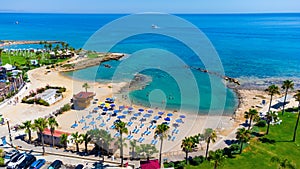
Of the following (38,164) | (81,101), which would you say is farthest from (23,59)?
(38,164)

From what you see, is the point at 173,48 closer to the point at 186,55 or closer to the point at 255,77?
the point at 186,55

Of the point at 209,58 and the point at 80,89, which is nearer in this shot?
the point at 80,89

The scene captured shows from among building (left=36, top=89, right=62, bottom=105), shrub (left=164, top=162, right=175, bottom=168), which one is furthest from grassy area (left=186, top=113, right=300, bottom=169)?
building (left=36, top=89, right=62, bottom=105)

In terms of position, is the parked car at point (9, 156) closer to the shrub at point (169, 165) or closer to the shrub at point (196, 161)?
the shrub at point (169, 165)

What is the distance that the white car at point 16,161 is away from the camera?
2647 cm

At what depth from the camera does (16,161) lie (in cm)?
2705

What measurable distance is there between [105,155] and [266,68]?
65.4m

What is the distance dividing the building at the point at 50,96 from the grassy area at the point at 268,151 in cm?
2957

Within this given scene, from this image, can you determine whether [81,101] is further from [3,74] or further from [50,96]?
[3,74]

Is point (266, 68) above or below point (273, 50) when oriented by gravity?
below

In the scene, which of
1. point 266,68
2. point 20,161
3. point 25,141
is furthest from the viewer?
point 266,68

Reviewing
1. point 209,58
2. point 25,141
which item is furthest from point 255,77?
point 25,141

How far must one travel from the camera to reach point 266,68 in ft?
262

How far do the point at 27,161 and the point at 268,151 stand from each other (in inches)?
1086
